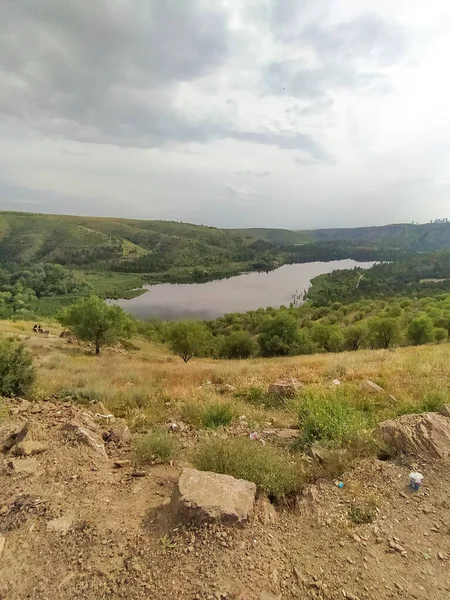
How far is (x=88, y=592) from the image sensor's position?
9.20ft

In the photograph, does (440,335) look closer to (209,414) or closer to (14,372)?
(209,414)

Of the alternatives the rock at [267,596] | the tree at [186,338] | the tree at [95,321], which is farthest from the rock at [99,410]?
the tree at [186,338]

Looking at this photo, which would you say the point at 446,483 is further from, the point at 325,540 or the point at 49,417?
the point at 49,417

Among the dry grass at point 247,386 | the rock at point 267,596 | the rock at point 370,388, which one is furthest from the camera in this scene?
the rock at point 370,388

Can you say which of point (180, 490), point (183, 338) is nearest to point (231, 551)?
point (180, 490)

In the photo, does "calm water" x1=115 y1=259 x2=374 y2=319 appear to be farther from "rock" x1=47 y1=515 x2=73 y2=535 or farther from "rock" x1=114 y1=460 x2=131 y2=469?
"rock" x1=47 y1=515 x2=73 y2=535

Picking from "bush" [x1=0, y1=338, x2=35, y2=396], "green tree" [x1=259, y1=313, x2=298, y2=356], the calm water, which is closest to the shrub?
"green tree" [x1=259, y1=313, x2=298, y2=356]

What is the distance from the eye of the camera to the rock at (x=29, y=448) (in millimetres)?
4801

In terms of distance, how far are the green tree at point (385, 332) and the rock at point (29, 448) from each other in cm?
3100

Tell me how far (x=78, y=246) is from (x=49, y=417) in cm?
17643

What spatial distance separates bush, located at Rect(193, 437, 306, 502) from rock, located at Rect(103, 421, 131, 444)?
1.90 m

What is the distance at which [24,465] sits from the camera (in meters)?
4.52

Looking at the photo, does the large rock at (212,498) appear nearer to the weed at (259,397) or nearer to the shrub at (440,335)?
the weed at (259,397)

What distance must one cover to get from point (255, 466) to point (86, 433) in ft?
9.50
